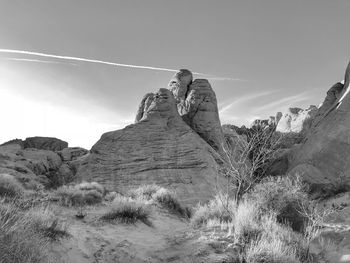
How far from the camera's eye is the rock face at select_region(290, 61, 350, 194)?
3679 centimetres

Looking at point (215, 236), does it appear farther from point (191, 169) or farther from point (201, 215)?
point (191, 169)

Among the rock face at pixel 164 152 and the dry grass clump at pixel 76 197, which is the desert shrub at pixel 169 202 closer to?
the dry grass clump at pixel 76 197

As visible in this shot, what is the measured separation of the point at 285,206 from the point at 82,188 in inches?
432

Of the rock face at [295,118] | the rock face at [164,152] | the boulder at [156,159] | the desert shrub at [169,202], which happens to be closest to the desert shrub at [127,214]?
the desert shrub at [169,202]

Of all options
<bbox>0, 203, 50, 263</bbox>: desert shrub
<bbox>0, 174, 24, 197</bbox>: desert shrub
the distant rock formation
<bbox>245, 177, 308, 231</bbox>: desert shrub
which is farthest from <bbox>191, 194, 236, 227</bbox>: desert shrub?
the distant rock formation

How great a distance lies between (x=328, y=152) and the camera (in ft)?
131

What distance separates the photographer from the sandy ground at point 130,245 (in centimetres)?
843

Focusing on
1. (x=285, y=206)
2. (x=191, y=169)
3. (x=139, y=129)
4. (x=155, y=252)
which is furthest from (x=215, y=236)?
(x=139, y=129)

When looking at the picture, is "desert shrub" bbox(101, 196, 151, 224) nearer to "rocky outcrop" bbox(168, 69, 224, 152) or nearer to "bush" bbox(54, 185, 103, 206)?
"bush" bbox(54, 185, 103, 206)

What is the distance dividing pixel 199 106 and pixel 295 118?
107ft

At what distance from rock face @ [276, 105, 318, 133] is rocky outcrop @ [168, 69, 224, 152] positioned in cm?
2405

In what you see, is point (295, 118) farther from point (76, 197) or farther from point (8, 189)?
point (8, 189)

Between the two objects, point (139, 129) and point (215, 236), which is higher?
point (139, 129)

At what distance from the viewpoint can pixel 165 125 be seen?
45.0 meters
